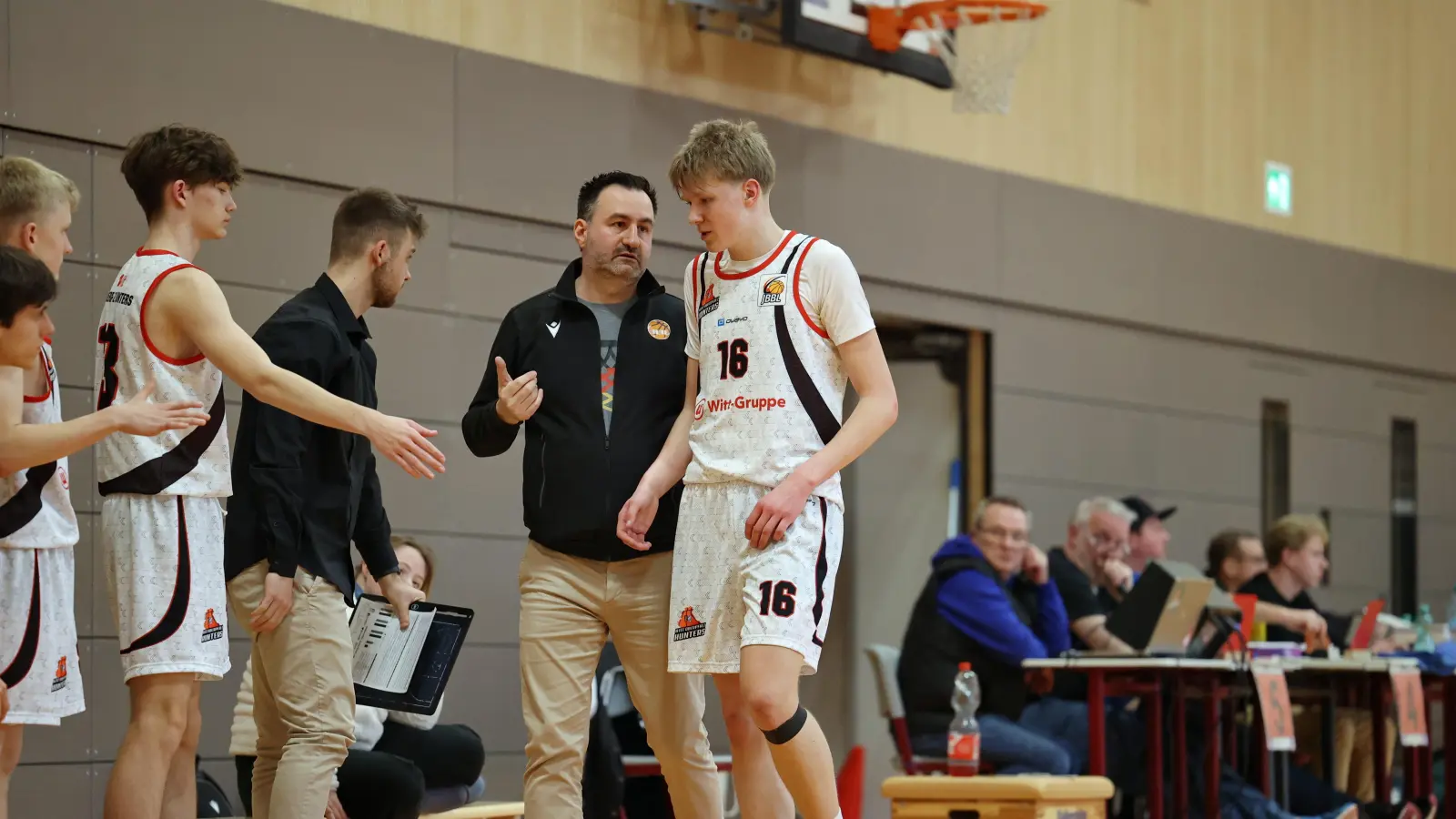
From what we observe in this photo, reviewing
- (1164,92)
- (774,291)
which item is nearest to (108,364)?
(774,291)

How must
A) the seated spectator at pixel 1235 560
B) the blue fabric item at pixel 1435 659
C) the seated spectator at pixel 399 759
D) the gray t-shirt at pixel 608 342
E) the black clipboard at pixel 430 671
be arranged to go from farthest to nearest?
the seated spectator at pixel 1235 560, the blue fabric item at pixel 1435 659, the seated spectator at pixel 399 759, the black clipboard at pixel 430 671, the gray t-shirt at pixel 608 342

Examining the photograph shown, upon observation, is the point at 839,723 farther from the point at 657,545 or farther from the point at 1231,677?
the point at 657,545

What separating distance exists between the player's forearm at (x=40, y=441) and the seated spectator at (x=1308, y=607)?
20.1ft

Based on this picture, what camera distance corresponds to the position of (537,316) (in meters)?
4.36

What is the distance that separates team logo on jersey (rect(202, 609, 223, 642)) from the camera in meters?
3.86

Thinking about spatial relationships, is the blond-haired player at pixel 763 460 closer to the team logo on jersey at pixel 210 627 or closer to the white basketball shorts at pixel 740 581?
the white basketball shorts at pixel 740 581

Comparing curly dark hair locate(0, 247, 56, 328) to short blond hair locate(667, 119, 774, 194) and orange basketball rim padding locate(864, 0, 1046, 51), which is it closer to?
short blond hair locate(667, 119, 774, 194)

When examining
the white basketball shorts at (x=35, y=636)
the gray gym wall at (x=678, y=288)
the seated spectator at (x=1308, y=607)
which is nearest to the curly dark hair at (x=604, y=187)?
the white basketball shorts at (x=35, y=636)

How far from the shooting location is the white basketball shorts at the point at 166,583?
150 inches

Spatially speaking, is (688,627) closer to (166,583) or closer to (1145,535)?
(166,583)

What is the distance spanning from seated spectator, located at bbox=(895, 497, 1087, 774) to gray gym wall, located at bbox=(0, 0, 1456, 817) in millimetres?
1634

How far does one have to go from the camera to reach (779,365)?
12.8ft

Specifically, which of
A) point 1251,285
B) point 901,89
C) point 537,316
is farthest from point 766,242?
point 1251,285

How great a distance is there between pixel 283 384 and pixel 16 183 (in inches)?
32.0
